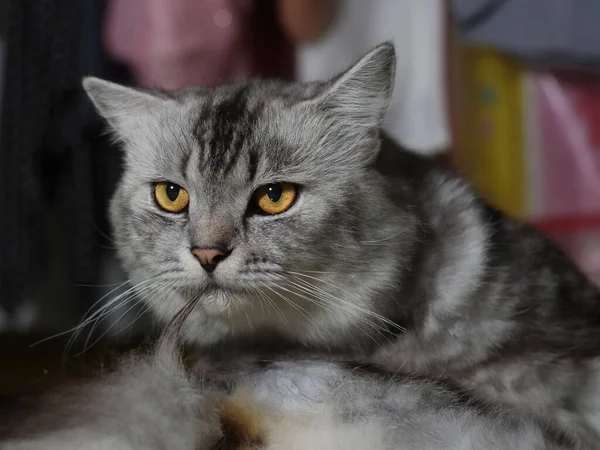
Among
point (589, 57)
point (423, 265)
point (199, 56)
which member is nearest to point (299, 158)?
point (423, 265)

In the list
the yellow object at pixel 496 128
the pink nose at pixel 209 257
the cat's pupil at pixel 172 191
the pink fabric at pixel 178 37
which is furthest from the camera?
the yellow object at pixel 496 128

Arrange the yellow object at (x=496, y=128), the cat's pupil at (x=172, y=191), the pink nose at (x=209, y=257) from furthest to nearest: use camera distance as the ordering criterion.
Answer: the yellow object at (x=496, y=128) → the cat's pupil at (x=172, y=191) → the pink nose at (x=209, y=257)

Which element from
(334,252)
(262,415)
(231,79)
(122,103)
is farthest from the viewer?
(231,79)

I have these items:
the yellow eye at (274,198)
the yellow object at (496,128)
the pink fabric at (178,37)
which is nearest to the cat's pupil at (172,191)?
the yellow eye at (274,198)

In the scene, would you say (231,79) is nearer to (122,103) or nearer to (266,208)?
(122,103)

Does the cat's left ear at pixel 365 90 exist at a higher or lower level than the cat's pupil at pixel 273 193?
higher

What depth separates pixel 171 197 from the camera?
82 centimetres

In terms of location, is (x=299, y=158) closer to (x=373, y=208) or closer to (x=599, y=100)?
(x=373, y=208)

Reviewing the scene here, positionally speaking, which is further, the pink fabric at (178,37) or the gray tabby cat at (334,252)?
the pink fabric at (178,37)

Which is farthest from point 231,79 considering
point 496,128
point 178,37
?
point 496,128

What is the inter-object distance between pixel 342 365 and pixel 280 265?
0.42 ft

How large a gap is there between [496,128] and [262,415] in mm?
1404

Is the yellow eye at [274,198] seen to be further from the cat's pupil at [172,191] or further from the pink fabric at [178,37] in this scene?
the pink fabric at [178,37]

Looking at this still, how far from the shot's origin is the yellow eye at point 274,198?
0.77m
